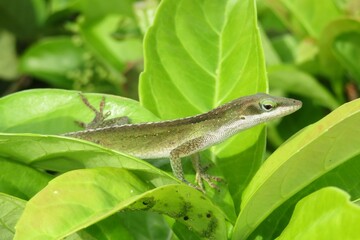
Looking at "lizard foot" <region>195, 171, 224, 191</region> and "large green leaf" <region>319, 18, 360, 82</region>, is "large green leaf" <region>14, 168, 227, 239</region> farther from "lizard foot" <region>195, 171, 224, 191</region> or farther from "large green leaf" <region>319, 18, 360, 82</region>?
"large green leaf" <region>319, 18, 360, 82</region>

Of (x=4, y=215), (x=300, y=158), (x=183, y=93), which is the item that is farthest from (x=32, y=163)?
(x=300, y=158)

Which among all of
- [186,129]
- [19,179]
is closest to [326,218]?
[19,179]

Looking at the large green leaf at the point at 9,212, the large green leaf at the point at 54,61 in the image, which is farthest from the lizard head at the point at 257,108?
the large green leaf at the point at 54,61

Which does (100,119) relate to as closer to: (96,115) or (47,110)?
(96,115)

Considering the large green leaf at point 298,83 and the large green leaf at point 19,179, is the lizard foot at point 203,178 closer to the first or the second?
the large green leaf at point 19,179

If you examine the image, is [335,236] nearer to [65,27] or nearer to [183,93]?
[183,93]

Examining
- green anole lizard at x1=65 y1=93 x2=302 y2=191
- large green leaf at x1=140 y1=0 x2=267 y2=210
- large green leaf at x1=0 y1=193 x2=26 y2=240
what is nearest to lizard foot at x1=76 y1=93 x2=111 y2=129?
green anole lizard at x1=65 y1=93 x2=302 y2=191
